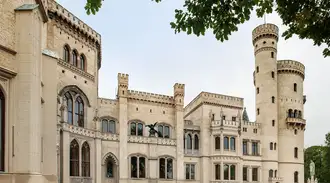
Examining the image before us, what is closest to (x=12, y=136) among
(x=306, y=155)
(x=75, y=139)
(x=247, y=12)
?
(x=247, y=12)

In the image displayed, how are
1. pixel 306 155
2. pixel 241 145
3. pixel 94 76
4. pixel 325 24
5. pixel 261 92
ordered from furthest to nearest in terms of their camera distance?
1. pixel 306 155
2. pixel 261 92
3. pixel 241 145
4. pixel 94 76
5. pixel 325 24

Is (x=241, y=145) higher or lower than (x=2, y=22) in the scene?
lower

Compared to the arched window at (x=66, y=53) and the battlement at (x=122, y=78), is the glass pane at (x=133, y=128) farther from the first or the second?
the arched window at (x=66, y=53)

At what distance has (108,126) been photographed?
35844mm

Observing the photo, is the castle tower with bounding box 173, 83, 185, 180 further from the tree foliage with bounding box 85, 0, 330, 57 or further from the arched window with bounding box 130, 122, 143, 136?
the tree foliage with bounding box 85, 0, 330, 57

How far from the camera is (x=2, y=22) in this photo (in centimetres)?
1164

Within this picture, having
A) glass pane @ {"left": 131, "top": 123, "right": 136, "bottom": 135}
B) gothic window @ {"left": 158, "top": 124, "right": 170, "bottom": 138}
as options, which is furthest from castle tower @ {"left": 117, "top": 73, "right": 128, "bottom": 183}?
gothic window @ {"left": 158, "top": 124, "right": 170, "bottom": 138}

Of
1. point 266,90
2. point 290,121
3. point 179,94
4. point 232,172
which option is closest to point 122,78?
point 179,94

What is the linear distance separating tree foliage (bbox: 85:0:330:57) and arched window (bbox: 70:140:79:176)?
23866mm

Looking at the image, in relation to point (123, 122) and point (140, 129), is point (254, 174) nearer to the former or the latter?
point (140, 129)

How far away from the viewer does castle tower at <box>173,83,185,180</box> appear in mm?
39156

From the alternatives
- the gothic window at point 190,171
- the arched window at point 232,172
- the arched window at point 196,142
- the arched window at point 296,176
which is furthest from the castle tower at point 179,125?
the arched window at point 296,176

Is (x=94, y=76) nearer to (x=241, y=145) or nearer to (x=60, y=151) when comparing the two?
(x=60, y=151)

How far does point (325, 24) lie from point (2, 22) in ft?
29.4
